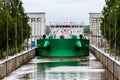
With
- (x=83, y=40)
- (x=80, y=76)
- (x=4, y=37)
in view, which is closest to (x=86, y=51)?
(x=83, y=40)

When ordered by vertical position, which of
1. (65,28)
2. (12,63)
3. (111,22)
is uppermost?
(111,22)

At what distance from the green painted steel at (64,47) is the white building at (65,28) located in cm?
963

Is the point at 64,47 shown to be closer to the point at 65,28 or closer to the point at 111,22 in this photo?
the point at 111,22

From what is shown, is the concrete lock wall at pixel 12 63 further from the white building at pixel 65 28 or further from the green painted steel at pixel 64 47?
the white building at pixel 65 28

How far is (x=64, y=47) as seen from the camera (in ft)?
216

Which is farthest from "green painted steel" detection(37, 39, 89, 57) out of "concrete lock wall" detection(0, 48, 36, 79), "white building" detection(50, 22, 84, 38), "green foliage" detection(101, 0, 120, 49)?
"white building" detection(50, 22, 84, 38)

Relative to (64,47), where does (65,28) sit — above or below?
above

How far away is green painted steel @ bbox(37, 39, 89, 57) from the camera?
215ft

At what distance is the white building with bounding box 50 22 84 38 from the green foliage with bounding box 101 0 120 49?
726cm

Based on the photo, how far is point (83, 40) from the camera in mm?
66625

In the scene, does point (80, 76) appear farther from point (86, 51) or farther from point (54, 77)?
point (86, 51)

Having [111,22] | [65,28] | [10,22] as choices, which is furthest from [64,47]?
[10,22]

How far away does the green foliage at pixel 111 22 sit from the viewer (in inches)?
2058

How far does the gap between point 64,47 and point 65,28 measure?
11.1 meters
